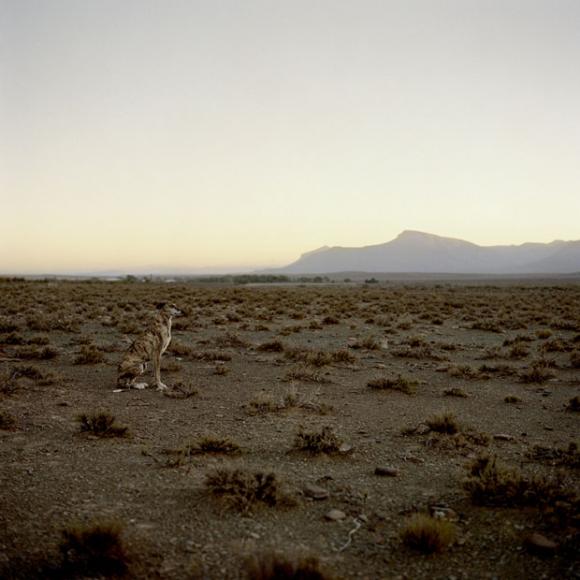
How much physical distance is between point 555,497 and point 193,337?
45.0ft

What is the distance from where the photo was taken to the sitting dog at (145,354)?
9312mm

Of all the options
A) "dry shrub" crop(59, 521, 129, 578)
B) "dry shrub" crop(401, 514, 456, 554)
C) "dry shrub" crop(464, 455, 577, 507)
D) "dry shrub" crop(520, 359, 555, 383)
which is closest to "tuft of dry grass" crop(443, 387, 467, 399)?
"dry shrub" crop(520, 359, 555, 383)

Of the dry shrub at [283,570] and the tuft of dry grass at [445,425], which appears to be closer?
the dry shrub at [283,570]

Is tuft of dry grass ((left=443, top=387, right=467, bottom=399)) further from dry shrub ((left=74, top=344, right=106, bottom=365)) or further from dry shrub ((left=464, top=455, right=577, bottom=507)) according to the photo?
dry shrub ((left=74, top=344, right=106, bottom=365))

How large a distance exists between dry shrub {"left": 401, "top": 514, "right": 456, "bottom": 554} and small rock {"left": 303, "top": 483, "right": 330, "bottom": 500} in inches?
39.3

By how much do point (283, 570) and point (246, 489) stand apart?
1.41 metres

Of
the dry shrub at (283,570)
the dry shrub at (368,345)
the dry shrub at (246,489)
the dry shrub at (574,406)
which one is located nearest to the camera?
the dry shrub at (283,570)

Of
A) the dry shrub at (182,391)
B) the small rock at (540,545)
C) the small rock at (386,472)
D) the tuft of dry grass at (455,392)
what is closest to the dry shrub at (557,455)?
the small rock at (386,472)

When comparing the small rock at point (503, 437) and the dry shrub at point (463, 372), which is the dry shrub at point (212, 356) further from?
the small rock at point (503, 437)

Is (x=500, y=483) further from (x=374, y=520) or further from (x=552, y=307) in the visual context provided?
(x=552, y=307)

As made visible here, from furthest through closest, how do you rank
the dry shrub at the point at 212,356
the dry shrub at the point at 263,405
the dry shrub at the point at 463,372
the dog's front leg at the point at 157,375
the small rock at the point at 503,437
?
1. the dry shrub at the point at 212,356
2. the dry shrub at the point at 463,372
3. the dog's front leg at the point at 157,375
4. the dry shrub at the point at 263,405
5. the small rock at the point at 503,437

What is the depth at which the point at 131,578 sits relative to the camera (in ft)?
11.4

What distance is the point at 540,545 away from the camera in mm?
3859

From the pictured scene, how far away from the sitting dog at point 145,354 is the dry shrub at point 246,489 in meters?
4.72
